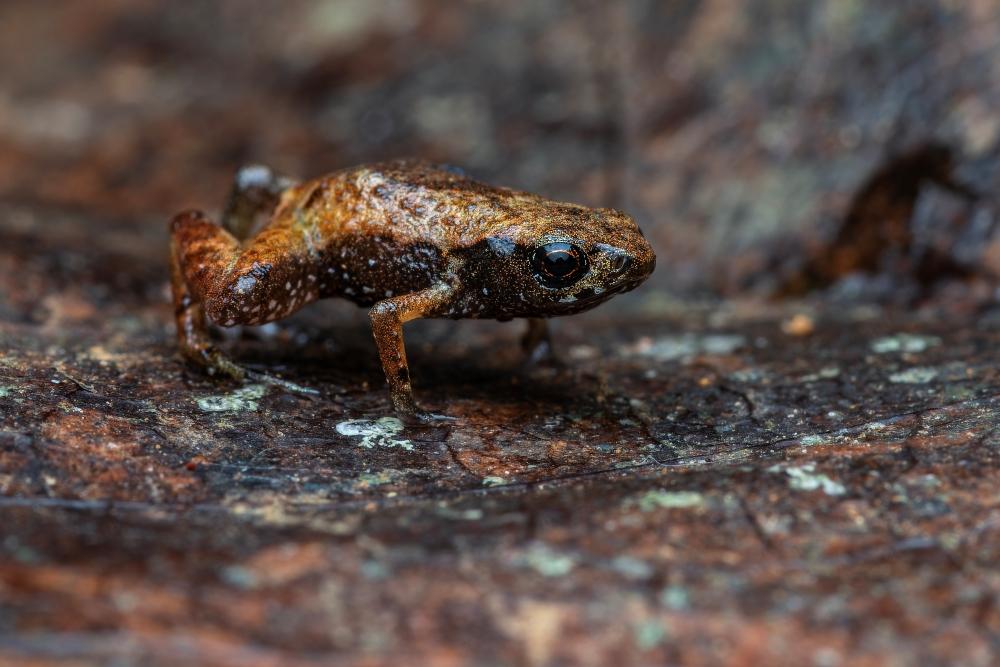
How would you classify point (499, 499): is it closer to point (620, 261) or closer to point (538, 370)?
point (620, 261)

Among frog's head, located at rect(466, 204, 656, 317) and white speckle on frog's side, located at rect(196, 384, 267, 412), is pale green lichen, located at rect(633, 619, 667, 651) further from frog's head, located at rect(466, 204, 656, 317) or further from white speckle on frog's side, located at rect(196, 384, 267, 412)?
white speckle on frog's side, located at rect(196, 384, 267, 412)

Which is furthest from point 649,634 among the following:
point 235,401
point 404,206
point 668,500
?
point 404,206

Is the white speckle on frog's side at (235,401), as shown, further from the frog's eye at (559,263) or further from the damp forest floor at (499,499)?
the frog's eye at (559,263)

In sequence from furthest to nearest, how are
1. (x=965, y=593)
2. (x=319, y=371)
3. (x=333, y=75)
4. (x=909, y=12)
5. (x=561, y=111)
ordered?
(x=333, y=75)
(x=561, y=111)
(x=909, y=12)
(x=319, y=371)
(x=965, y=593)

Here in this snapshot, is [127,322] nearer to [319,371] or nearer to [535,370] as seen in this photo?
[319,371]

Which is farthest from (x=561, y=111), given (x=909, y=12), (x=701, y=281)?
(x=909, y=12)

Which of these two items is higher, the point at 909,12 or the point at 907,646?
the point at 909,12
